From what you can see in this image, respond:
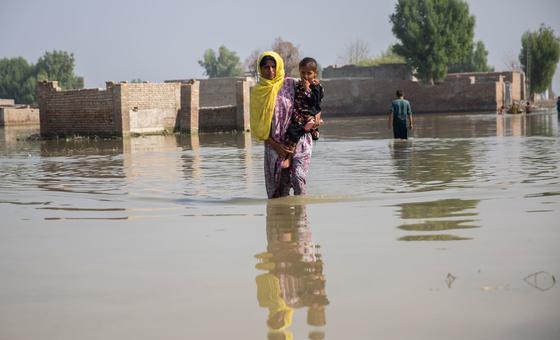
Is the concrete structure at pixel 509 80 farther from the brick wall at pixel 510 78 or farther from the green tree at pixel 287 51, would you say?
the green tree at pixel 287 51

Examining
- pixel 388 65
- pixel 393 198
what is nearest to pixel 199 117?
pixel 393 198

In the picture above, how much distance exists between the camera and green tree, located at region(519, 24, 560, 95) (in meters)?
63.5

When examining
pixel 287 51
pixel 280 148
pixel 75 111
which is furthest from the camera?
pixel 287 51

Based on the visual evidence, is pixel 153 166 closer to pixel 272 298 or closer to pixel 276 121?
pixel 276 121

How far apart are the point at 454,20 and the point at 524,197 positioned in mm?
53239

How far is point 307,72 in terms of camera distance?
7344 mm

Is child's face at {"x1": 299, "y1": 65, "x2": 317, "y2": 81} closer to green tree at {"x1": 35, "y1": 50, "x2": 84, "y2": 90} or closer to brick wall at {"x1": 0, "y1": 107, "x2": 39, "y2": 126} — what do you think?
brick wall at {"x1": 0, "y1": 107, "x2": 39, "y2": 126}

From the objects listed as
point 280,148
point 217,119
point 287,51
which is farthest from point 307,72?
point 287,51

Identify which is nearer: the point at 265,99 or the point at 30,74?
the point at 265,99

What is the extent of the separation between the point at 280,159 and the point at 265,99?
0.58 m

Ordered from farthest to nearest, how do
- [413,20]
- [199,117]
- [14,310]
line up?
[413,20], [199,117], [14,310]

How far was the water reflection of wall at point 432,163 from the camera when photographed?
30.5 ft

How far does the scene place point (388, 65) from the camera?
5922 centimetres

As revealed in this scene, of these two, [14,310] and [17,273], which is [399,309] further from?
[17,273]
